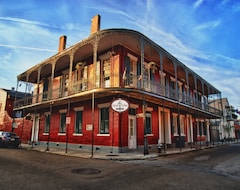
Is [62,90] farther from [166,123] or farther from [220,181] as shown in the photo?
[220,181]

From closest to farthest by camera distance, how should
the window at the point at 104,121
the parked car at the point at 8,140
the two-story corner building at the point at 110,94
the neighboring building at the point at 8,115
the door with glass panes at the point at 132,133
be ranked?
the two-story corner building at the point at 110,94
the window at the point at 104,121
the door with glass panes at the point at 132,133
the parked car at the point at 8,140
the neighboring building at the point at 8,115

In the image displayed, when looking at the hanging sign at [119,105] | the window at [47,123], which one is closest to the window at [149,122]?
the hanging sign at [119,105]

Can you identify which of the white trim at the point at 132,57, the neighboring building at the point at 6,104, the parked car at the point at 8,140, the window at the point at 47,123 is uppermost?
the white trim at the point at 132,57

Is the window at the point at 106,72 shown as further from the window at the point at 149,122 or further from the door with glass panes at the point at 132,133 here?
the window at the point at 149,122

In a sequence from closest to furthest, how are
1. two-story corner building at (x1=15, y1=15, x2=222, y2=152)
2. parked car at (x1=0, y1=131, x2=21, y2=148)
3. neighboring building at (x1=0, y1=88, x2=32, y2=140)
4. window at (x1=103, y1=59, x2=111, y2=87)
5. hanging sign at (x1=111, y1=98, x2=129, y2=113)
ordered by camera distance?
hanging sign at (x1=111, y1=98, x2=129, y2=113)
two-story corner building at (x1=15, y1=15, x2=222, y2=152)
window at (x1=103, y1=59, x2=111, y2=87)
parked car at (x1=0, y1=131, x2=21, y2=148)
neighboring building at (x1=0, y1=88, x2=32, y2=140)

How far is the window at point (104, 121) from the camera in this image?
451 inches

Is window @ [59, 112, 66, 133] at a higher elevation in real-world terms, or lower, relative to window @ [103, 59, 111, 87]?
lower

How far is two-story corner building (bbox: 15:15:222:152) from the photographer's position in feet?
35.0

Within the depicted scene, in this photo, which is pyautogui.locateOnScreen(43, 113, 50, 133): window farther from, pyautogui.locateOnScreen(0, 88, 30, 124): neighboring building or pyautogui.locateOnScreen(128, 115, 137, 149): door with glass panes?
pyautogui.locateOnScreen(128, 115, 137, 149): door with glass panes

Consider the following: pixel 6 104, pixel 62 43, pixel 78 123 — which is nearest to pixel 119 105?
pixel 78 123

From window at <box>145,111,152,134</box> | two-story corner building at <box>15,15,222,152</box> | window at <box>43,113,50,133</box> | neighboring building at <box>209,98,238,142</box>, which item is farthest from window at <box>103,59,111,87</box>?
neighboring building at <box>209,98,238,142</box>

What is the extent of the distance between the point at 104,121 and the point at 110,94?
6.09 ft

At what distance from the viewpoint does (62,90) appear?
15.3 meters

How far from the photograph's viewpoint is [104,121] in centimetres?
1162
